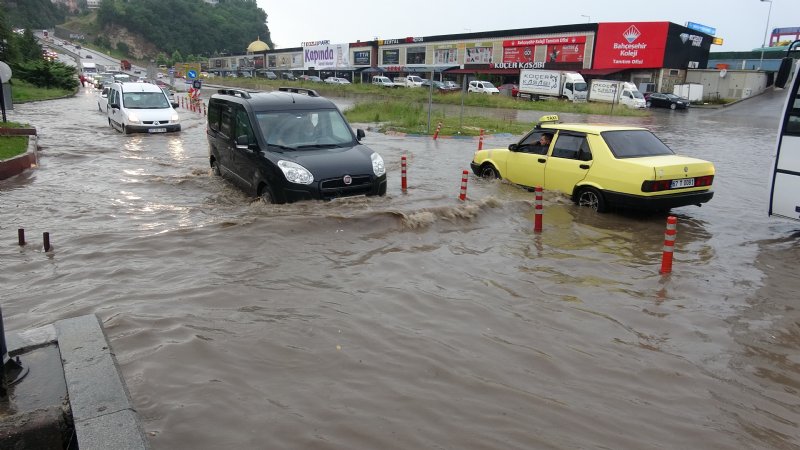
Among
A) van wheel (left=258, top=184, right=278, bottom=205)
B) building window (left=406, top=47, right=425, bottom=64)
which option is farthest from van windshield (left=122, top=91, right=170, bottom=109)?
building window (left=406, top=47, right=425, bottom=64)

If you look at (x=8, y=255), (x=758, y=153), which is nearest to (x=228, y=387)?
(x=8, y=255)

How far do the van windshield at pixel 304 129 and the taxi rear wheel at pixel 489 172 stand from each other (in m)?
3.39

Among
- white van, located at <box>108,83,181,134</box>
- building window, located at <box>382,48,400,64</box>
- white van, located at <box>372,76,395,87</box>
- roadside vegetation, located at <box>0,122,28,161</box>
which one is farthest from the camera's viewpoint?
building window, located at <box>382,48,400,64</box>

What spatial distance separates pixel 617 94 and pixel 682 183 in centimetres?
3878

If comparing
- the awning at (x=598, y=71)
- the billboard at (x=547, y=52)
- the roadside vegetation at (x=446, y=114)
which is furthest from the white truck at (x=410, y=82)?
the awning at (x=598, y=71)

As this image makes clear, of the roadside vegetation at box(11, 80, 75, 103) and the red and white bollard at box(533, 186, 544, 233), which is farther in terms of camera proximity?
the roadside vegetation at box(11, 80, 75, 103)

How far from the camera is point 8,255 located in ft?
23.6

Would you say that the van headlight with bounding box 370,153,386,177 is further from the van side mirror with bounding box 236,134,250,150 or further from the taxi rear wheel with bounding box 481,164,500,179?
the taxi rear wheel with bounding box 481,164,500,179

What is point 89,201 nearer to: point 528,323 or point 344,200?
point 344,200

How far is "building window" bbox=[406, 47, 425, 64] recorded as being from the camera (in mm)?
76500

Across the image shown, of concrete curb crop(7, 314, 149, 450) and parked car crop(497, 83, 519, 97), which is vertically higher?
parked car crop(497, 83, 519, 97)

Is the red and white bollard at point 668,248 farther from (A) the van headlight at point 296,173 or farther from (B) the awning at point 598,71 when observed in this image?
(B) the awning at point 598,71

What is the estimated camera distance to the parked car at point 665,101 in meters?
44.6

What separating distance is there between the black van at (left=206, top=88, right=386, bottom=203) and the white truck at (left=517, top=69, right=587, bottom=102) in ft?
131
